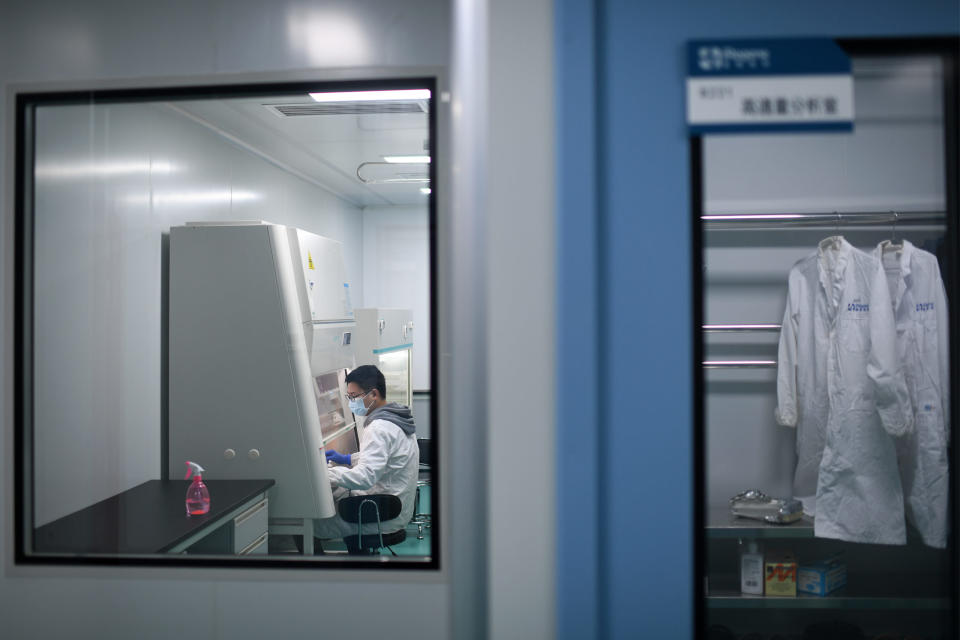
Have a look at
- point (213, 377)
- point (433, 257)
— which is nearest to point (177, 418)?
point (213, 377)

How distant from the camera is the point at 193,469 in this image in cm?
231

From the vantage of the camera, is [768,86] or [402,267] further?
[402,267]

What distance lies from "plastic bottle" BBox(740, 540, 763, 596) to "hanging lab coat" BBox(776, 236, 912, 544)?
22cm

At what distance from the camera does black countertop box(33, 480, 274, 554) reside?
1.82m

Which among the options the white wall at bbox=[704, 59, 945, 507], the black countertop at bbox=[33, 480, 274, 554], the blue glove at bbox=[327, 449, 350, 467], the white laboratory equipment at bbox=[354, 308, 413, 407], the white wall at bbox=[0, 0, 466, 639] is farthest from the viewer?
the blue glove at bbox=[327, 449, 350, 467]

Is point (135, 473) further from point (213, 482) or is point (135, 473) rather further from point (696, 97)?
point (696, 97)

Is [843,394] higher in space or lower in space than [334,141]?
lower

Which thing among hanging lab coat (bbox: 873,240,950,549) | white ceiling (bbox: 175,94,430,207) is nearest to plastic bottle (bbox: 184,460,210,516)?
white ceiling (bbox: 175,94,430,207)

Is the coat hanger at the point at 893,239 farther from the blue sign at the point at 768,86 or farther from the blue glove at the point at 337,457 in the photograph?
the blue glove at the point at 337,457

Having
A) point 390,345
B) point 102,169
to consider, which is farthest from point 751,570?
point 102,169

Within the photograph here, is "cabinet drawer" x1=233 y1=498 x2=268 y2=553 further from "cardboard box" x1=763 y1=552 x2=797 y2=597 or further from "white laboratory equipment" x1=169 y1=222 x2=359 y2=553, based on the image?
"cardboard box" x1=763 y1=552 x2=797 y2=597

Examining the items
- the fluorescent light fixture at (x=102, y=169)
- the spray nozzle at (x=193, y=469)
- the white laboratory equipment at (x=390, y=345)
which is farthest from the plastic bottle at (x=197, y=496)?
the fluorescent light fixture at (x=102, y=169)

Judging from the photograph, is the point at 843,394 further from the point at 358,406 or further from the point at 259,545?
the point at 259,545

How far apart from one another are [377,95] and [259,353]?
1.13 m
